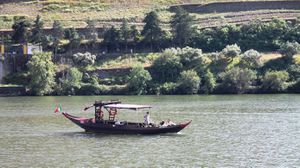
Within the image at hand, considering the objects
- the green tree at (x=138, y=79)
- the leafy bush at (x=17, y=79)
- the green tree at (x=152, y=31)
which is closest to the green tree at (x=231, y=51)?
the green tree at (x=138, y=79)

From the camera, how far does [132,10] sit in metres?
172

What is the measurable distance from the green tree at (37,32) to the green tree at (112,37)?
41.0 ft

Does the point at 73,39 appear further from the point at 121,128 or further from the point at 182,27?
the point at 121,128

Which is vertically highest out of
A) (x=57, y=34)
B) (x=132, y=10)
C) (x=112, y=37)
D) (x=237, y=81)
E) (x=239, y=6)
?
(x=239, y=6)

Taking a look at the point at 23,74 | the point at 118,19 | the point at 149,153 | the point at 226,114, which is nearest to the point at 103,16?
the point at 118,19

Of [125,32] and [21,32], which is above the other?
[21,32]

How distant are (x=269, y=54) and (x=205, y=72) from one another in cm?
1405

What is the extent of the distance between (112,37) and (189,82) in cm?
2503

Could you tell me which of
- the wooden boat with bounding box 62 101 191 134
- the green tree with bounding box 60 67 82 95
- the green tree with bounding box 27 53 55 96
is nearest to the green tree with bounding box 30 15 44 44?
the green tree with bounding box 27 53 55 96

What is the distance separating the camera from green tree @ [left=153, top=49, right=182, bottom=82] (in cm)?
13162

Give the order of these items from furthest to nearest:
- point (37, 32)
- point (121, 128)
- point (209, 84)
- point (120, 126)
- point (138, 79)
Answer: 1. point (37, 32)
2. point (138, 79)
3. point (209, 84)
4. point (120, 126)
5. point (121, 128)

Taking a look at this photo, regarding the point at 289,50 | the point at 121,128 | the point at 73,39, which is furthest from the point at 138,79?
the point at 121,128

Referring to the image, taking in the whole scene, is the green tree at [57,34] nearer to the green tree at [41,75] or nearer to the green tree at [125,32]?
the green tree at [41,75]

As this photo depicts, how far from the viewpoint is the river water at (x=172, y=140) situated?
5362cm
